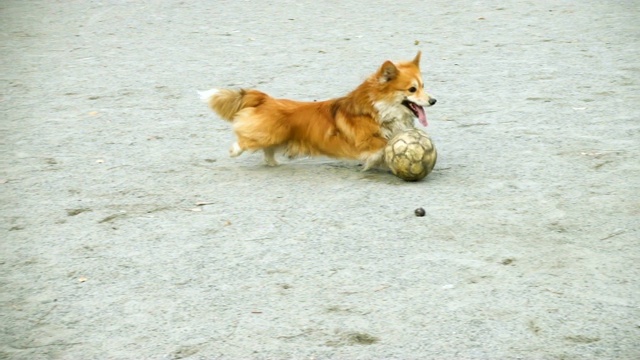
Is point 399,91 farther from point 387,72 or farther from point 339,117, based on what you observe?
point 339,117

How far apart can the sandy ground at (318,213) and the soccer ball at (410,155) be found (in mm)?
98

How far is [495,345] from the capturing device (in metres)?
3.93

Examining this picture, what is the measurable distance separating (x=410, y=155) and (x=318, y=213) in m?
0.79

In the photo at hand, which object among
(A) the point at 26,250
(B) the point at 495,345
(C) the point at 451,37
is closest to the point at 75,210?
(A) the point at 26,250

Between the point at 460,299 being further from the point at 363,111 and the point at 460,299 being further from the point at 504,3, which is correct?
the point at 504,3

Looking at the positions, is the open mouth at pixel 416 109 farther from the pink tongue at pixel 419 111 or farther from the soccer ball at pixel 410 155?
the soccer ball at pixel 410 155

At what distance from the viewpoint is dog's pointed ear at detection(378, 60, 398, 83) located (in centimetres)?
612

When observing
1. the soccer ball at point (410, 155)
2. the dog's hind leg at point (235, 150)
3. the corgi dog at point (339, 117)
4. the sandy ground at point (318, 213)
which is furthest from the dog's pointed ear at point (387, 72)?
the dog's hind leg at point (235, 150)

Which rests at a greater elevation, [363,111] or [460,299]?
[363,111]

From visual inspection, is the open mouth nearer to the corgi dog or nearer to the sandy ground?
the corgi dog

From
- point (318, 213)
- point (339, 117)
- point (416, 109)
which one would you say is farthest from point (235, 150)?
point (416, 109)

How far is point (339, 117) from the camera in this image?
6305 mm

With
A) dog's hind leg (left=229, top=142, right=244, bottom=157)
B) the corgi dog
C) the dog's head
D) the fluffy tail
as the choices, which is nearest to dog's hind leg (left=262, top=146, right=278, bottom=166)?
the corgi dog

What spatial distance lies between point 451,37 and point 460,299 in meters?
6.33
